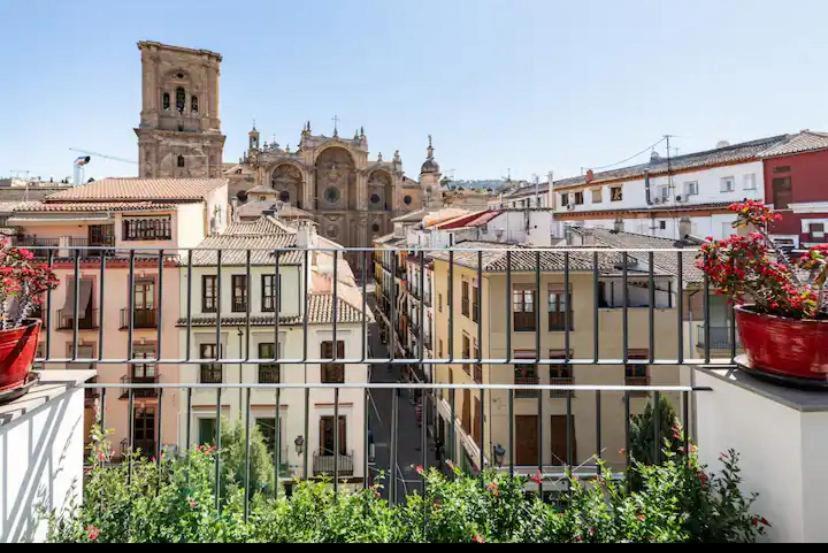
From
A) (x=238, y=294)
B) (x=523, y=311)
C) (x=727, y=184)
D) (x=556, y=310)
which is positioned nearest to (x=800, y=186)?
(x=727, y=184)

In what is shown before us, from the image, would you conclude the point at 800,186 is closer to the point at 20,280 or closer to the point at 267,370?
the point at 267,370

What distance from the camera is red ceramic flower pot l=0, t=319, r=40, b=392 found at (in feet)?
6.88

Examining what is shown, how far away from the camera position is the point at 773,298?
6.97 feet

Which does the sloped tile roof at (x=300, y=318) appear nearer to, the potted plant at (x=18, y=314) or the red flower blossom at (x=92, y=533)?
the potted plant at (x=18, y=314)

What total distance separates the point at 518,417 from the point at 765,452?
9341mm

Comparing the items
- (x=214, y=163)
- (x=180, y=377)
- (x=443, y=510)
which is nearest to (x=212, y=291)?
(x=180, y=377)

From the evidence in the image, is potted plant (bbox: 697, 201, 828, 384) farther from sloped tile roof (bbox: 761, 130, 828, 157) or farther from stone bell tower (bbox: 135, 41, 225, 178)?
stone bell tower (bbox: 135, 41, 225, 178)

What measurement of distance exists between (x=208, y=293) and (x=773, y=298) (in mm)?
11495

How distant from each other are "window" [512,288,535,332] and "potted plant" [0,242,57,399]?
9.27 m

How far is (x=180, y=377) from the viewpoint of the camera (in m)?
12.2

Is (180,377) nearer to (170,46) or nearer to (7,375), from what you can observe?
(7,375)

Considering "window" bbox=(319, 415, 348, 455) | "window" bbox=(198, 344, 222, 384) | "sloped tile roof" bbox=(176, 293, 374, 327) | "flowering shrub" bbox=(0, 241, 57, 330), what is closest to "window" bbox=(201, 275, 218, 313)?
"sloped tile roof" bbox=(176, 293, 374, 327)

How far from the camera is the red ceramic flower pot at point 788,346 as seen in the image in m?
1.95

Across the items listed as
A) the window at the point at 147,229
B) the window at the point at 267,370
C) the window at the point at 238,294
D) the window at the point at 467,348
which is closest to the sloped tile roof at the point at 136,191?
the window at the point at 147,229
